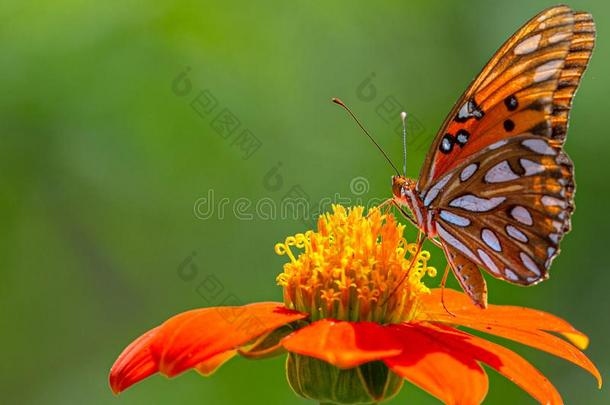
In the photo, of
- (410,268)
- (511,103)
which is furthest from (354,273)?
(511,103)

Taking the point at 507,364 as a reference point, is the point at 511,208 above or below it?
above

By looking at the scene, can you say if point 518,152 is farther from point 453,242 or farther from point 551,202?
point 453,242

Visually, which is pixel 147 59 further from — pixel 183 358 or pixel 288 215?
pixel 183 358

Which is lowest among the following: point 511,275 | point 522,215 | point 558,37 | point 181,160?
point 511,275

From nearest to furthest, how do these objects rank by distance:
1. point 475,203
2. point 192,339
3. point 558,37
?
point 192,339, point 558,37, point 475,203

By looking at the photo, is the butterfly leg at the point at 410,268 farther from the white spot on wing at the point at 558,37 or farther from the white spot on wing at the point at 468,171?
the white spot on wing at the point at 558,37

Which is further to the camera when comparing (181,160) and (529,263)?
(181,160)

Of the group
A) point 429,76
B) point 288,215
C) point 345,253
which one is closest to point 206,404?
point 288,215

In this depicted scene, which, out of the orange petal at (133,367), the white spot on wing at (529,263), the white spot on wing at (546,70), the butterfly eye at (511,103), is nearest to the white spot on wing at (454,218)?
the white spot on wing at (529,263)
